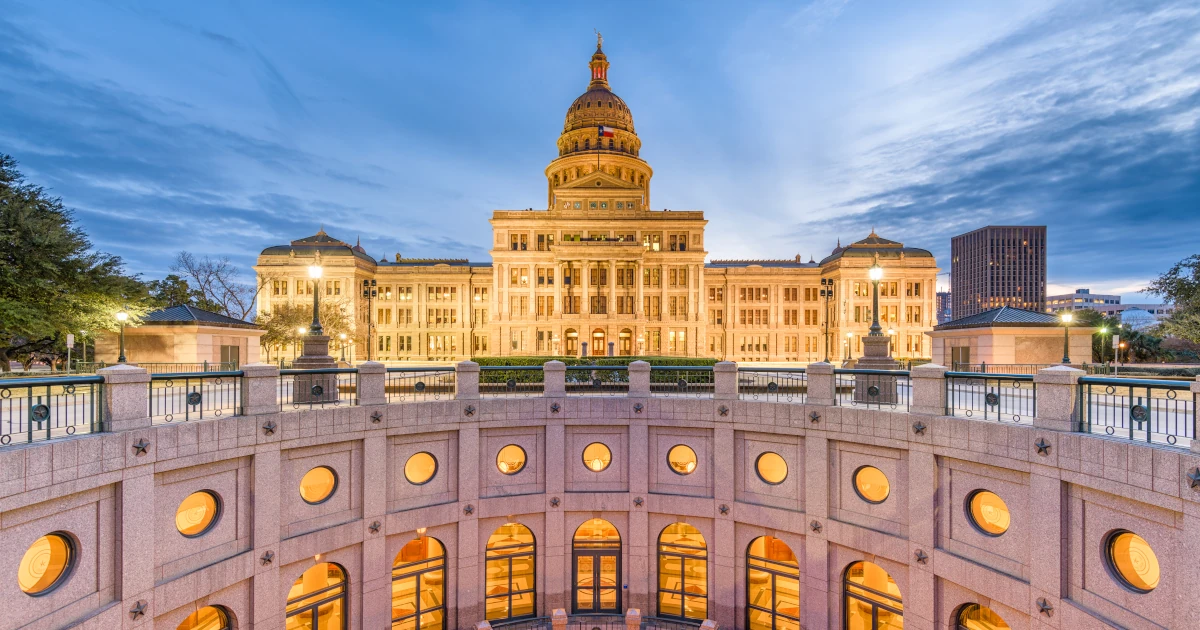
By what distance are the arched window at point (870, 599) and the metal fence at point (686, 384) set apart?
5787 millimetres

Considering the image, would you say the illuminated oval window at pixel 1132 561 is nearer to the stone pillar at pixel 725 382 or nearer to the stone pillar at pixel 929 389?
the stone pillar at pixel 929 389

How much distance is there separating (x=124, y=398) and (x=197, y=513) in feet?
9.64

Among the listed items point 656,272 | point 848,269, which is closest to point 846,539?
point 656,272

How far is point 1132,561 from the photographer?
877 centimetres

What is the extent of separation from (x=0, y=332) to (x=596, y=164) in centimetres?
6359

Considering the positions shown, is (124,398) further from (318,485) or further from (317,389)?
(318,485)

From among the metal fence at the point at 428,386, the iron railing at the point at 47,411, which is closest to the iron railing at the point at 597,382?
the metal fence at the point at 428,386

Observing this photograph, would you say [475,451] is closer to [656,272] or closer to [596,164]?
[656,272]

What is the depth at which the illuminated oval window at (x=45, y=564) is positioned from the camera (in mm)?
8209

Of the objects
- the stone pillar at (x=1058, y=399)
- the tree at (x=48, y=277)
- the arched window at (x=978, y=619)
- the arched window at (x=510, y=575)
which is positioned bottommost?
the arched window at (x=510, y=575)

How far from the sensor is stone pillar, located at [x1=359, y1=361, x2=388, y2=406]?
12922 mm

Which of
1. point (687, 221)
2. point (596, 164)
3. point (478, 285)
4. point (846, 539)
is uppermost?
point (596, 164)

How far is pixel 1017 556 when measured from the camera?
10070mm

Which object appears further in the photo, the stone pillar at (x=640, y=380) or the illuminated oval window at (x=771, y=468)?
the stone pillar at (x=640, y=380)
